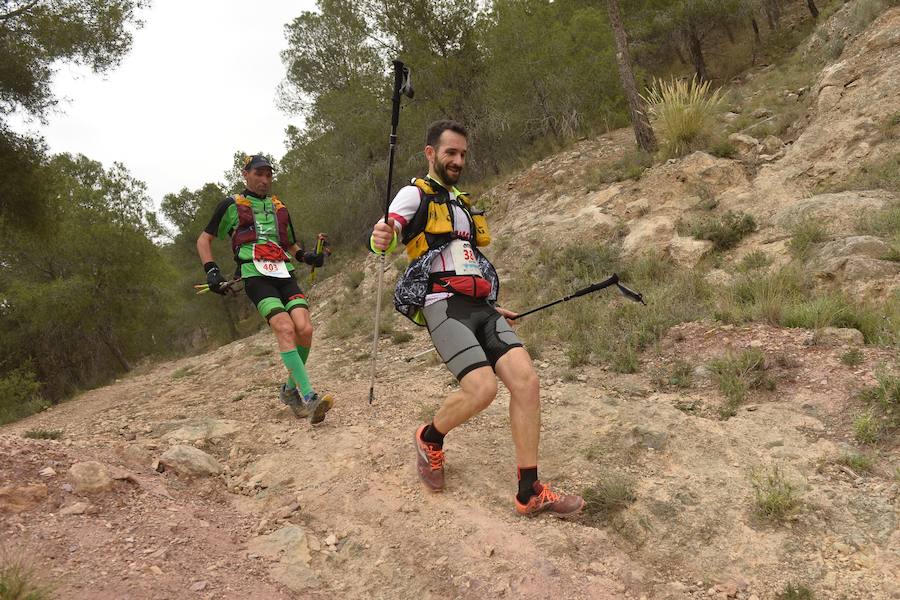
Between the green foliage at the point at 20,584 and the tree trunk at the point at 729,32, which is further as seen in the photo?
the tree trunk at the point at 729,32

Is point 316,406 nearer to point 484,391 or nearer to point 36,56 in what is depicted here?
point 484,391

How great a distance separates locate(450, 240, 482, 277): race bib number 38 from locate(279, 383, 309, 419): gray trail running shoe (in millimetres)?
2227

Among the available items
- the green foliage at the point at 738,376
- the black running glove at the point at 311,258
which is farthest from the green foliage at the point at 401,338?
the green foliage at the point at 738,376

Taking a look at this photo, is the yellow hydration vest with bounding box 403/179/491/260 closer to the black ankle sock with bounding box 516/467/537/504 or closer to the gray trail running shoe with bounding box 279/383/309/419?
the black ankle sock with bounding box 516/467/537/504

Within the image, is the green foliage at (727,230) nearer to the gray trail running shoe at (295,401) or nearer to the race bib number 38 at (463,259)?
the race bib number 38 at (463,259)

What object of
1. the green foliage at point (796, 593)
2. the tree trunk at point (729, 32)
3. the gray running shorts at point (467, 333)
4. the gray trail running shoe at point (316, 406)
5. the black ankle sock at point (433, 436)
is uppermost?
the tree trunk at point (729, 32)

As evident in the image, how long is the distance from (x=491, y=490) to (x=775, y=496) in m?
1.48

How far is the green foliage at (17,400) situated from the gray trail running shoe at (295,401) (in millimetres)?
5874

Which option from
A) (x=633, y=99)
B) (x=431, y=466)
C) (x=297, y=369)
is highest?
(x=633, y=99)

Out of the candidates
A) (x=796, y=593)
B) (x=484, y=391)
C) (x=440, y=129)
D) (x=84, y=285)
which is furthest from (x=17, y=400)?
(x=796, y=593)

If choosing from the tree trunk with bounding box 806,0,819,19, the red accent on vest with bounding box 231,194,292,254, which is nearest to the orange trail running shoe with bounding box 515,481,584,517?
the red accent on vest with bounding box 231,194,292,254

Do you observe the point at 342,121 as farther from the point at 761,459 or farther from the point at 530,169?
the point at 761,459

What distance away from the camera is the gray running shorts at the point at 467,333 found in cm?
288

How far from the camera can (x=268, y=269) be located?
14.8ft
